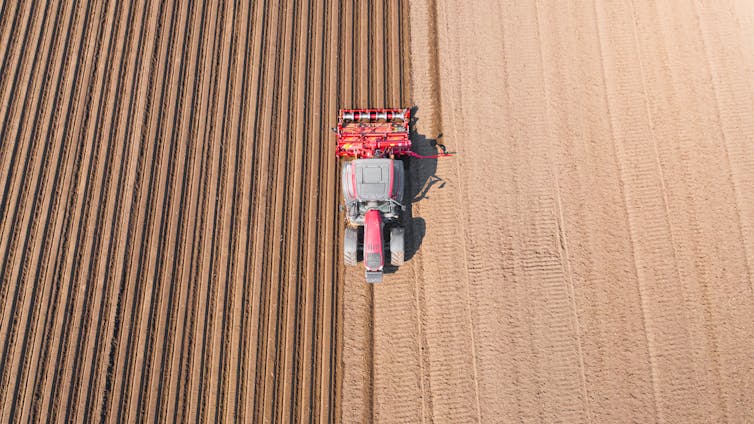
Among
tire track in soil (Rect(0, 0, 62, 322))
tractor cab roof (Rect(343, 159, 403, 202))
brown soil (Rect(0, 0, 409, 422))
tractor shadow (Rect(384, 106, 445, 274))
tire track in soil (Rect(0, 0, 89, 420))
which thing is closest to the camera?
tractor cab roof (Rect(343, 159, 403, 202))

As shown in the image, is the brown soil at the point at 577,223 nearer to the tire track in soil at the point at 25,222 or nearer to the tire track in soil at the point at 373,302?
the tire track in soil at the point at 373,302

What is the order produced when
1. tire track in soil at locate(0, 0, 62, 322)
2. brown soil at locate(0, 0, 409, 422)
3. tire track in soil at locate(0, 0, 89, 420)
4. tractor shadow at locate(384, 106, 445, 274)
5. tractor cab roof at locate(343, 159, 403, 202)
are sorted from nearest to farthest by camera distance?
tractor cab roof at locate(343, 159, 403, 202), brown soil at locate(0, 0, 409, 422), tire track in soil at locate(0, 0, 89, 420), tire track in soil at locate(0, 0, 62, 322), tractor shadow at locate(384, 106, 445, 274)

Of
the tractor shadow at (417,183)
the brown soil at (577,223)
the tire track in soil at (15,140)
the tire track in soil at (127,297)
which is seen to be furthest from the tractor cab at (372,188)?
the tire track in soil at (15,140)

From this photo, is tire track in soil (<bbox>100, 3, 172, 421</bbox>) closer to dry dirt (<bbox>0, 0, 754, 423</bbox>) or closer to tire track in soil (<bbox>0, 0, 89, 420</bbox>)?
dry dirt (<bbox>0, 0, 754, 423</bbox>)

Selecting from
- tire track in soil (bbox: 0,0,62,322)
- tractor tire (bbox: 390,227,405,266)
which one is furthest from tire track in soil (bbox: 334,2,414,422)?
tire track in soil (bbox: 0,0,62,322)

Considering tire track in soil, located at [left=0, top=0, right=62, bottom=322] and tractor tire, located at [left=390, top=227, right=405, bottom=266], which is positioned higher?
tire track in soil, located at [left=0, top=0, right=62, bottom=322]

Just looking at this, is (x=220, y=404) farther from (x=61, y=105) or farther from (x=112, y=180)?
(x=61, y=105)
